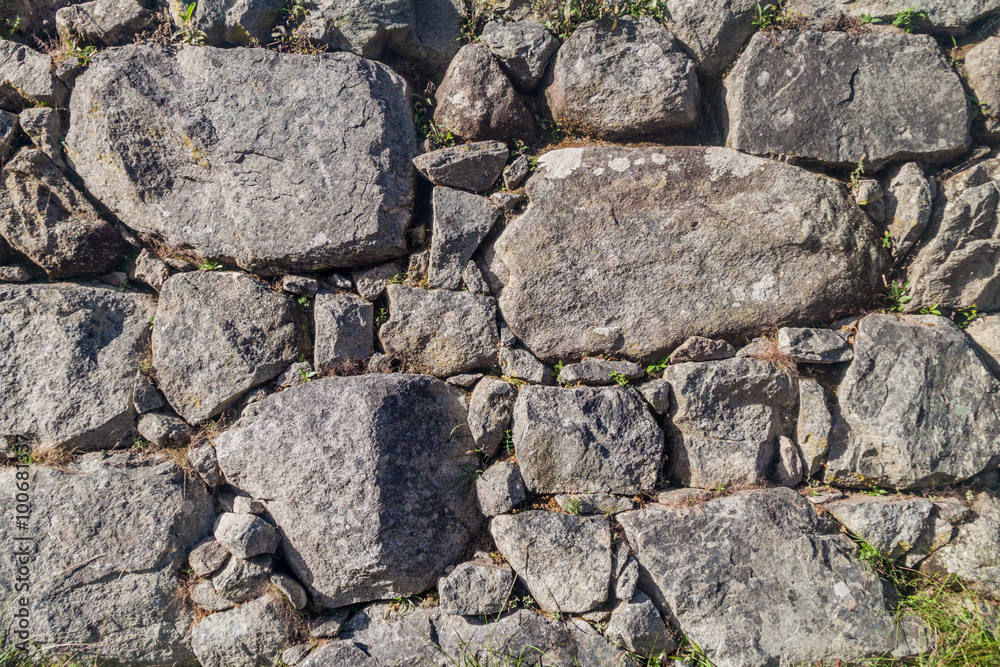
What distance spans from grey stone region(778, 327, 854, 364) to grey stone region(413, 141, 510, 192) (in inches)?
70.8

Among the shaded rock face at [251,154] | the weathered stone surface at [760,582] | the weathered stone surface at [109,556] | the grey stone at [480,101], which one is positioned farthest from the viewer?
the grey stone at [480,101]

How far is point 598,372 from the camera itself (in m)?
3.11

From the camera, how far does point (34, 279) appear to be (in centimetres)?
333

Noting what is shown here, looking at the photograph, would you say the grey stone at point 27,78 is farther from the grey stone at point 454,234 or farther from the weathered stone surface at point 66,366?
the grey stone at point 454,234

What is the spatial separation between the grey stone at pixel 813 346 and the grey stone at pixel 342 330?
7.30 feet

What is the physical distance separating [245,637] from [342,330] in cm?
158

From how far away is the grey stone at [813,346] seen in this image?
3.03m

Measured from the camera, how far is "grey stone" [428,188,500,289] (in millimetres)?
3203

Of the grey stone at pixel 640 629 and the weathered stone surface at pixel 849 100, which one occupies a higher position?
the weathered stone surface at pixel 849 100

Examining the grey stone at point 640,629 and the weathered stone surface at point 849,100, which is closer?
the grey stone at point 640,629

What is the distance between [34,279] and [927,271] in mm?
4988

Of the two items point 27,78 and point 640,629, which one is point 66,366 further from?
point 640,629

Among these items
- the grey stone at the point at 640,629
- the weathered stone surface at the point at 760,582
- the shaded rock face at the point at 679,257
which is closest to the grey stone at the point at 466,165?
the shaded rock face at the point at 679,257

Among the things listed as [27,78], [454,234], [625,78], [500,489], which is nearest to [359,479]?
[500,489]
